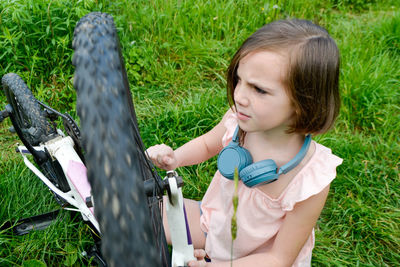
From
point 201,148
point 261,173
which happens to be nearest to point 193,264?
point 261,173

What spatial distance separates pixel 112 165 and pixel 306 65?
738mm

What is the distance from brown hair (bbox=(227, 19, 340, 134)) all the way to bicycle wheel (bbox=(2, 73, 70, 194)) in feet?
2.96

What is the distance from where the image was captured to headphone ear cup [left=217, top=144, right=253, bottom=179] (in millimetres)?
1287

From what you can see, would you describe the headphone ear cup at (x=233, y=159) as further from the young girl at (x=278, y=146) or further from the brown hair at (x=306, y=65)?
the brown hair at (x=306, y=65)

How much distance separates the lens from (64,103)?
8.36 feet

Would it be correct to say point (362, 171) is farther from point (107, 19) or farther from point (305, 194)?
point (107, 19)

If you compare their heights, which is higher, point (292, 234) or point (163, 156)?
point (163, 156)

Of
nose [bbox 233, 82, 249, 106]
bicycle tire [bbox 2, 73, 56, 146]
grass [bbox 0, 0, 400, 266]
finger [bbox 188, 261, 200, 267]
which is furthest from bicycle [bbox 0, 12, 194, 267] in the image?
grass [bbox 0, 0, 400, 266]

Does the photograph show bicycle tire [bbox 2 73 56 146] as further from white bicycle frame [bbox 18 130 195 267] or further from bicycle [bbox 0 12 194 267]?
bicycle [bbox 0 12 194 267]

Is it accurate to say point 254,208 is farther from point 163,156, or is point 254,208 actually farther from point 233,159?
point 163,156

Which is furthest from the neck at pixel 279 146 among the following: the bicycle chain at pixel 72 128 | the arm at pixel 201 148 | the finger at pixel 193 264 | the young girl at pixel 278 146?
the bicycle chain at pixel 72 128

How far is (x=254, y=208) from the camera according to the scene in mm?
1347

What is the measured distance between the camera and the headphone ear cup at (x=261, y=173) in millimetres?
1194

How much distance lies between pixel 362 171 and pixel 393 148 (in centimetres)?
Result: 36
